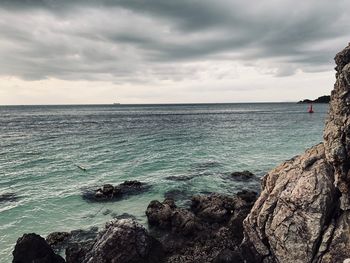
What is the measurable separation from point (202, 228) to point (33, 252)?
11.6 metres

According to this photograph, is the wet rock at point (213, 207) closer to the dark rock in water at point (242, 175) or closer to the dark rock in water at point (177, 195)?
the dark rock in water at point (177, 195)

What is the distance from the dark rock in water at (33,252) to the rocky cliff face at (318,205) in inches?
487

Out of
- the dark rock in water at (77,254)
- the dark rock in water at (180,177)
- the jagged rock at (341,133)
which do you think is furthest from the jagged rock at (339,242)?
the dark rock in water at (180,177)

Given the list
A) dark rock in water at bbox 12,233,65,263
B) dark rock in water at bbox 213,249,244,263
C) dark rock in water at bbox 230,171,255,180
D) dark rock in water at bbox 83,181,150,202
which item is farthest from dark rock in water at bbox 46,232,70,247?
dark rock in water at bbox 230,171,255,180

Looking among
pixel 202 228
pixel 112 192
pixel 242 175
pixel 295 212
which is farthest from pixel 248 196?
pixel 295 212

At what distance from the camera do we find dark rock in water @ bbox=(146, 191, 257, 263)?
20844 mm

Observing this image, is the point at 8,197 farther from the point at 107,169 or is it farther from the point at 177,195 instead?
the point at 177,195

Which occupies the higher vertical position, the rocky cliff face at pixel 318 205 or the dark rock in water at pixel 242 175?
the rocky cliff face at pixel 318 205

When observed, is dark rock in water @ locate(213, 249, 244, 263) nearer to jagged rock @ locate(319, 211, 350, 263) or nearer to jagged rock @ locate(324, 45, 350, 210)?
jagged rock @ locate(319, 211, 350, 263)

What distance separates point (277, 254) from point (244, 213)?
7457 millimetres

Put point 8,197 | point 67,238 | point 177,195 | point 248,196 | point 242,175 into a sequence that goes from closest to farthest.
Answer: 1. point 67,238
2. point 248,196
3. point 177,195
4. point 8,197
5. point 242,175

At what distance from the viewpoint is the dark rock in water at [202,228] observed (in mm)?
20844

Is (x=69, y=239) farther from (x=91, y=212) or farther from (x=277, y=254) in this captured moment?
(x=277, y=254)

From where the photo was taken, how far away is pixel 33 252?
19906 millimetres
